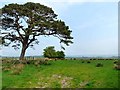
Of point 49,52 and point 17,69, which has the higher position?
point 49,52

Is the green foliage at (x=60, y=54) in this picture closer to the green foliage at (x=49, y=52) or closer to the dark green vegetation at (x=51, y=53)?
the dark green vegetation at (x=51, y=53)

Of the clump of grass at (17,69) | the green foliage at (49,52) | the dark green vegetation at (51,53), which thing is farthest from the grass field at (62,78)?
the dark green vegetation at (51,53)

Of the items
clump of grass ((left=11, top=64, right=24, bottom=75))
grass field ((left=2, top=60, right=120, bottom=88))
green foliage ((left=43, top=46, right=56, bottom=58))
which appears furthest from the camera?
green foliage ((left=43, top=46, right=56, bottom=58))

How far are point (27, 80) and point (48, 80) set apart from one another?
237 cm

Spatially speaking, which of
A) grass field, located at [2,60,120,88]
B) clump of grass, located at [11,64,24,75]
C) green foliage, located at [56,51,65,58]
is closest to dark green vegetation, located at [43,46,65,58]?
green foliage, located at [56,51,65,58]

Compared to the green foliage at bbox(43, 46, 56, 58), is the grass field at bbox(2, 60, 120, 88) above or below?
below

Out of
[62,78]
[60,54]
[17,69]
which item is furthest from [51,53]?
[62,78]

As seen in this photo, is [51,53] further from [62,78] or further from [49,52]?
[62,78]

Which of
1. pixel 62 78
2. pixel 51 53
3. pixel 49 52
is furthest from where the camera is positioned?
pixel 51 53

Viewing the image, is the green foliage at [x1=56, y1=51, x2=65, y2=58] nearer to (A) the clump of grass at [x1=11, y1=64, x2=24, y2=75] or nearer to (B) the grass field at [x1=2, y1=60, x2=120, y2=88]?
(A) the clump of grass at [x1=11, y1=64, x2=24, y2=75]

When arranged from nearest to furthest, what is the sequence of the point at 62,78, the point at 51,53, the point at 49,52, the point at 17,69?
the point at 62,78
the point at 17,69
the point at 49,52
the point at 51,53

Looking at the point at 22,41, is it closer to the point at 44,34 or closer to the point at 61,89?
the point at 44,34

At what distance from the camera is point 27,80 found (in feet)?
107

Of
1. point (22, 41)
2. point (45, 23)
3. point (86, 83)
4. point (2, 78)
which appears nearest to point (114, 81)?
point (86, 83)
